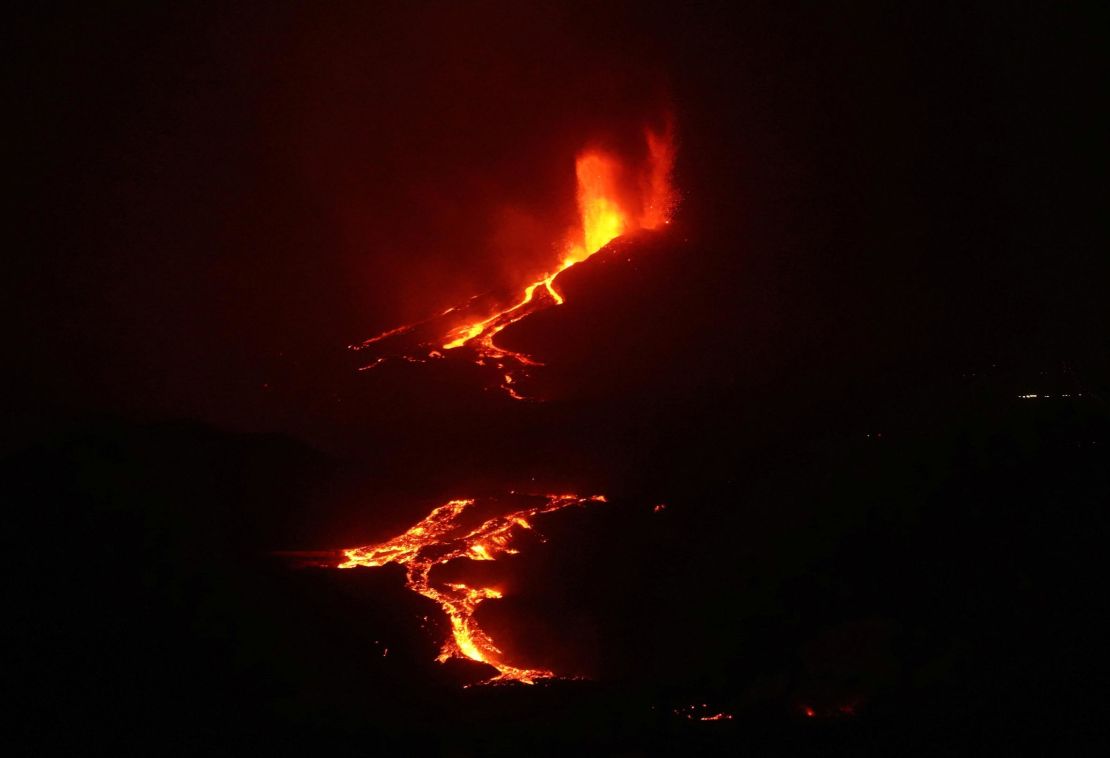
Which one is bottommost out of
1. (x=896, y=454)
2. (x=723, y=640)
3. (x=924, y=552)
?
(x=723, y=640)

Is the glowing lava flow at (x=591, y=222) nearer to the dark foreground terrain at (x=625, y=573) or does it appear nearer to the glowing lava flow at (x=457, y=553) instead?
the dark foreground terrain at (x=625, y=573)

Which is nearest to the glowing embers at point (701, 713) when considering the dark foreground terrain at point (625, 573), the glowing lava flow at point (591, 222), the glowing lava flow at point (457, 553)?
the dark foreground terrain at point (625, 573)

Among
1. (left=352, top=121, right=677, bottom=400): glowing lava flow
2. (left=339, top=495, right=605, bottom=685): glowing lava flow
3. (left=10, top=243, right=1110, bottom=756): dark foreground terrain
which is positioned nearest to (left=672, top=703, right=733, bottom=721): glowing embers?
(left=10, top=243, right=1110, bottom=756): dark foreground terrain

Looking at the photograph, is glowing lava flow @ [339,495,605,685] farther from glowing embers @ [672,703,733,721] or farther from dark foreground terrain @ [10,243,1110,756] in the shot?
glowing embers @ [672,703,733,721]

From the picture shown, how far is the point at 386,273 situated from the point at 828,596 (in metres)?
9.41

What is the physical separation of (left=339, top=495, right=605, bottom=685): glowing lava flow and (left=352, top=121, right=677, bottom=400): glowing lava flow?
2725 mm

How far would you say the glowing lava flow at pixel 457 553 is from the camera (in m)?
8.85

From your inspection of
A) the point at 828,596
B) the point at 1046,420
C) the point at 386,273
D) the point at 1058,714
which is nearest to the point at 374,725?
the point at 828,596

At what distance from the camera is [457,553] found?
995cm

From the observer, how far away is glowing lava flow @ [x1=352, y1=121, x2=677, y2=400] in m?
13.1

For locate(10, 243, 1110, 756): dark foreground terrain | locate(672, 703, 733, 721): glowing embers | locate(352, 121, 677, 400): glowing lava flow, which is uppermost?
locate(352, 121, 677, 400): glowing lava flow

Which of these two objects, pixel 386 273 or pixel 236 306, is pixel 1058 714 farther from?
pixel 236 306

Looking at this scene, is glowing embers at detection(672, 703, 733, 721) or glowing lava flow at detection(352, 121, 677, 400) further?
glowing lava flow at detection(352, 121, 677, 400)

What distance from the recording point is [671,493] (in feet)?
35.3
